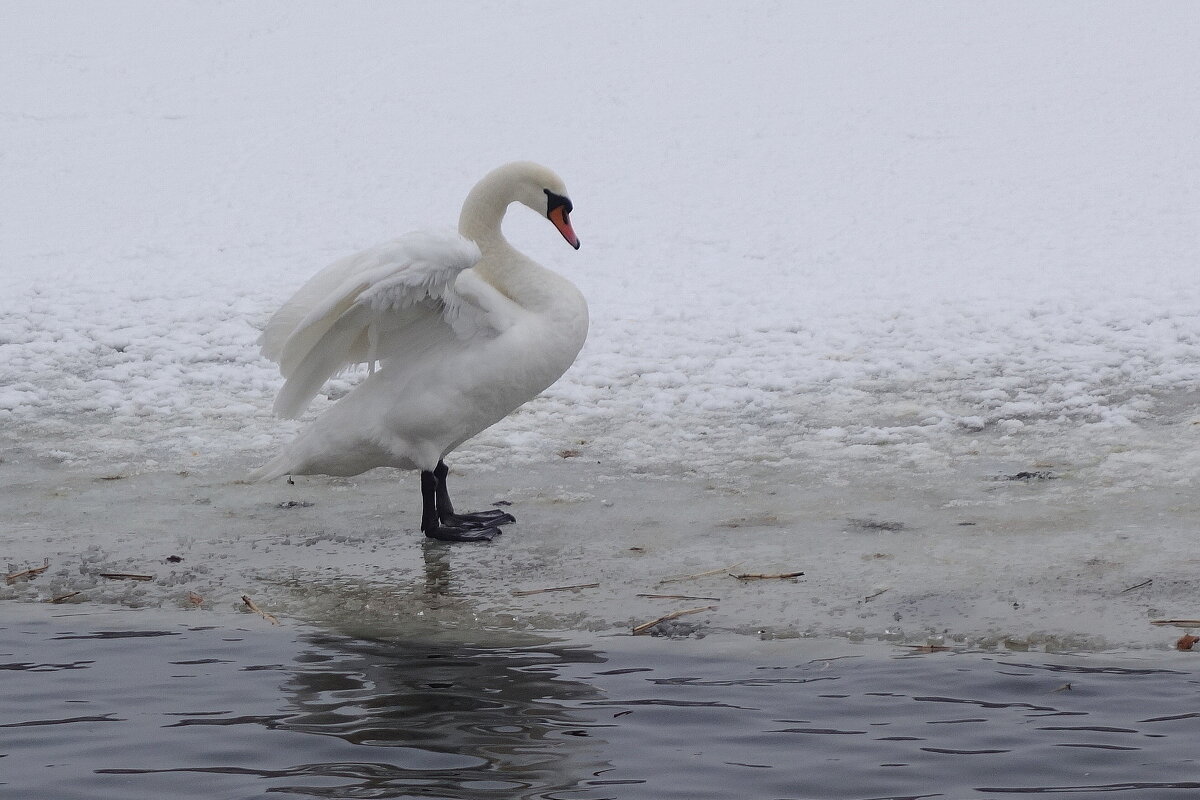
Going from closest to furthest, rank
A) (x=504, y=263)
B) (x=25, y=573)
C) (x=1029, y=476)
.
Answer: (x=25, y=573) < (x=504, y=263) < (x=1029, y=476)

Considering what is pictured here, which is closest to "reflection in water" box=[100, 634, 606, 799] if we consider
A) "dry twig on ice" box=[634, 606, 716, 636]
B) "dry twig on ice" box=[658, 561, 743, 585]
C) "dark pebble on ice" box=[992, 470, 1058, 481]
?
"dry twig on ice" box=[634, 606, 716, 636]

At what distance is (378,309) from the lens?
5367 millimetres

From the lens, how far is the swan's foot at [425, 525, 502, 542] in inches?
230

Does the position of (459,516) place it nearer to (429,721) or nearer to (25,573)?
(25,573)

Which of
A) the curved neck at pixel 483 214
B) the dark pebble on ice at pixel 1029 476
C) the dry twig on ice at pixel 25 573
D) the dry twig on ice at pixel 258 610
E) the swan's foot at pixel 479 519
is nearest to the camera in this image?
the dry twig on ice at pixel 258 610

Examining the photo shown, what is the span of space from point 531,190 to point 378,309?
3.92 ft

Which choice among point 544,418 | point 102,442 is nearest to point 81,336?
point 102,442

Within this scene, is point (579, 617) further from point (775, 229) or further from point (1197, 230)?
point (1197, 230)

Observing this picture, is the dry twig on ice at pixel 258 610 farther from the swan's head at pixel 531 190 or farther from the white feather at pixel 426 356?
the swan's head at pixel 531 190

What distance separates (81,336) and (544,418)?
3557 millimetres

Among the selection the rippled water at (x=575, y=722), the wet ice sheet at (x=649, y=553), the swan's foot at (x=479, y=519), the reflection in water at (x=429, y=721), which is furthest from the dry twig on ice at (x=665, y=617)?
the swan's foot at (x=479, y=519)

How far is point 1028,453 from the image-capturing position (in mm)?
6652

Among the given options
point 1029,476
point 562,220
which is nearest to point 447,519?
point 562,220

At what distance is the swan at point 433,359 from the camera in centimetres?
573
